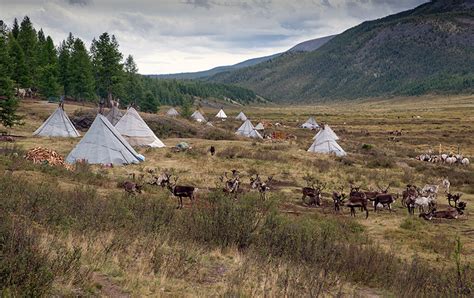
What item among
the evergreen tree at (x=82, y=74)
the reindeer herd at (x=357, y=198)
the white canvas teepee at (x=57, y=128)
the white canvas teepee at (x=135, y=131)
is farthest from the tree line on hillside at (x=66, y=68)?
the reindeer herd at (x=357, y=198)

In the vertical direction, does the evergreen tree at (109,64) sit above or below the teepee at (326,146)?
above

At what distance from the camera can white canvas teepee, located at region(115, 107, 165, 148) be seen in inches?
1398

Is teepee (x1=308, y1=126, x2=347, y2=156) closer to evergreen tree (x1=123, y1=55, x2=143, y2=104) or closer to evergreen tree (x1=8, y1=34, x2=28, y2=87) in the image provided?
evergreen tree (x1=8, y1=34, x2=28, y2=87)

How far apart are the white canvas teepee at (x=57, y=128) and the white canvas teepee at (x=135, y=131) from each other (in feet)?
19.5

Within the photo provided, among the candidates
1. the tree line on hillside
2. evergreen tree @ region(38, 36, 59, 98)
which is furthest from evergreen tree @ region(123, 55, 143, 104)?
evergreen tree @ region(38, 36, 59, 98)

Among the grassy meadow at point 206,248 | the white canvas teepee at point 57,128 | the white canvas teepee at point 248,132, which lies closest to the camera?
the grassy meadow at point 206,248

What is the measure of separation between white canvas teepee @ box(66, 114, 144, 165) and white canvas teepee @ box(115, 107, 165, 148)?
680 cm

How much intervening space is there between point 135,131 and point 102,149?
8.33m

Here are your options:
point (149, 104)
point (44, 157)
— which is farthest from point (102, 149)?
point (149, 104)

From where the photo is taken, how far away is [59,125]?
1542 inches

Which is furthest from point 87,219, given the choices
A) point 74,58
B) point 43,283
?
point 74,58

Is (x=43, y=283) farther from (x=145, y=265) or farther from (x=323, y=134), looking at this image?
(x=323, y=134)

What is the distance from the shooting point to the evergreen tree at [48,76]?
6575 centimetres

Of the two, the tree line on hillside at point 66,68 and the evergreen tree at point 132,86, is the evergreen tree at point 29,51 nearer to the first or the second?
the tree line on hillside at point 66,68
